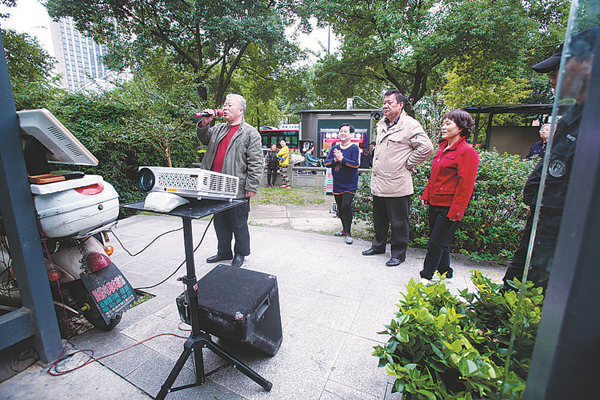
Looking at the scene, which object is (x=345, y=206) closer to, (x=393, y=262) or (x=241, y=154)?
(x=393, y=262)

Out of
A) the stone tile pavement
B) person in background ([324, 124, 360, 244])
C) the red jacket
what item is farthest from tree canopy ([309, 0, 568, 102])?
the stone tile pavement

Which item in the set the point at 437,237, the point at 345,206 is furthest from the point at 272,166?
the point at 437,237

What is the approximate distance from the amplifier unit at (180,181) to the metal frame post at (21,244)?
0.76 meters

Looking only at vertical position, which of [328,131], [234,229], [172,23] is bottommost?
[234,229]

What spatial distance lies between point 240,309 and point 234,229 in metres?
1.88

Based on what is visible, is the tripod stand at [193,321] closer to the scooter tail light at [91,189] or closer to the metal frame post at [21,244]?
the scooter tail light at [91,189]

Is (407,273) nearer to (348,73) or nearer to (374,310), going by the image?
(374,310)

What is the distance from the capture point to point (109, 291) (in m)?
2.15

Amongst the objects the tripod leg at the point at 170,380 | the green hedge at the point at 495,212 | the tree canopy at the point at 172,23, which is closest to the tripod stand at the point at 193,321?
the tripod leg at the point at 170,380

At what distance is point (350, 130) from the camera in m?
4.32

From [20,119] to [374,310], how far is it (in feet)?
9.82

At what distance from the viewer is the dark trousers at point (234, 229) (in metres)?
3.44

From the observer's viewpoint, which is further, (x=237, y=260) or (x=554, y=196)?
(x=237, y=260)

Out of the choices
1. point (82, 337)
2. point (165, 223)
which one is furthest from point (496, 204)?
point (165, 223)
